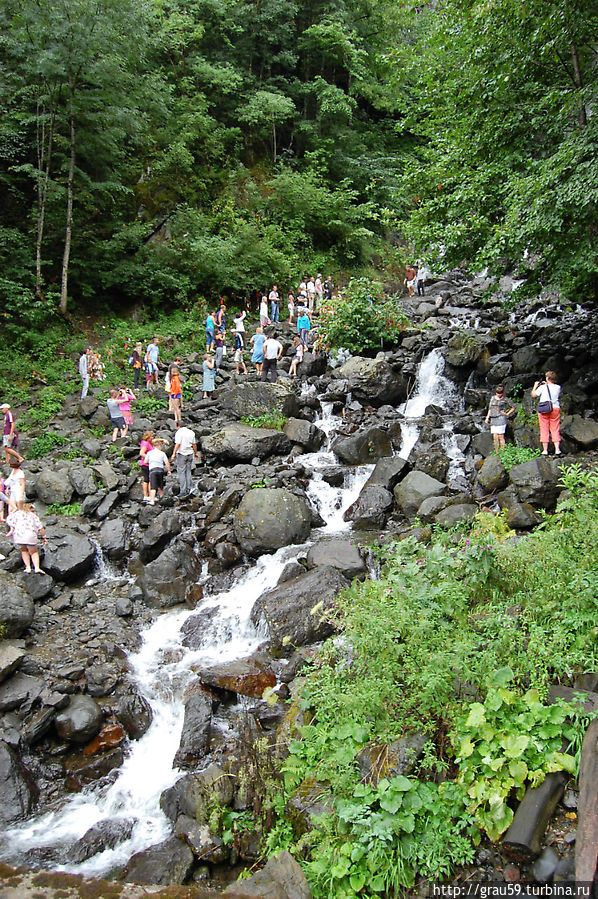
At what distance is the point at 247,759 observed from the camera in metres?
6.24

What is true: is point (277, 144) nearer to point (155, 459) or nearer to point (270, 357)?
point (270, 357)

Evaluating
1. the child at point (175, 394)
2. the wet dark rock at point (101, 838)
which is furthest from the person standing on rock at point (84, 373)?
the wet dark rock at point (101, 838)

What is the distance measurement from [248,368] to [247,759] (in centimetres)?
1567

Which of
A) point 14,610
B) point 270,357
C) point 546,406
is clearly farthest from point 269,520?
point 270,357

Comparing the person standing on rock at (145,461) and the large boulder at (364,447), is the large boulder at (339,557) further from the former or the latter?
the person standing on rock at (145,461)

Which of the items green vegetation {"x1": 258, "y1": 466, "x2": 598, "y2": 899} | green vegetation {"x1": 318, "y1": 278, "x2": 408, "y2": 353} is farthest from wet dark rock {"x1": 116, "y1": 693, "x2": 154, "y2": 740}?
green vegetation {"x1": 318, "y1": 278, "x2": 408, "y2": 353}

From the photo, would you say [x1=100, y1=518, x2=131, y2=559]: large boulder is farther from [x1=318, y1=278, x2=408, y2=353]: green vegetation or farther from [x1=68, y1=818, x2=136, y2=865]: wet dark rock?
[x1=318, y1=278, x2=408, y2=353]: green vegetation

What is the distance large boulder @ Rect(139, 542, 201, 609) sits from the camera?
34.9 feet

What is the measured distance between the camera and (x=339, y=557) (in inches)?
390

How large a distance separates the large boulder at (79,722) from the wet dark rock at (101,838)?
1.33m

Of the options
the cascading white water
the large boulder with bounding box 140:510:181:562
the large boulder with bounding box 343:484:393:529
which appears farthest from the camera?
the large boulder with bounding box 343:484:393:529

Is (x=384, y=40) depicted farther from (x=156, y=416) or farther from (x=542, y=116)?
(x=156, y=416)

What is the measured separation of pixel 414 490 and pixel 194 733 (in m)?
6.94

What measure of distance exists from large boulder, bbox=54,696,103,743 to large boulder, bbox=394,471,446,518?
23.9 ft
